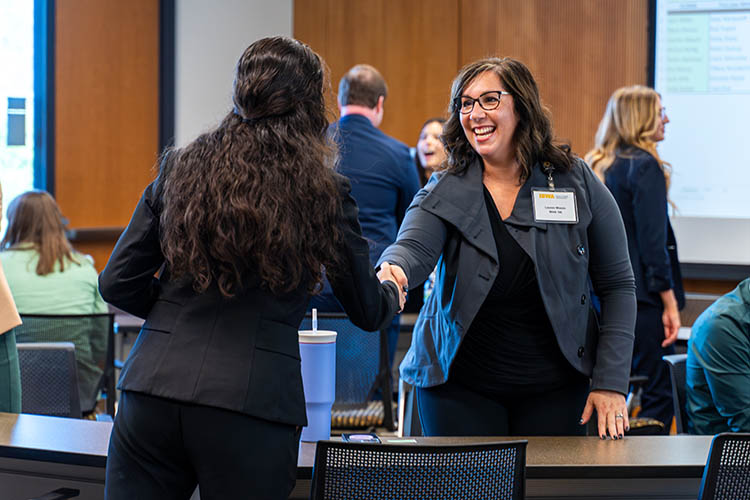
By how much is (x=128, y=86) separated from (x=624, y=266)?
438 cm

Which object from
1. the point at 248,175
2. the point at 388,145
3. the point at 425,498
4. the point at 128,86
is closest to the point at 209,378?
the point at 248,175

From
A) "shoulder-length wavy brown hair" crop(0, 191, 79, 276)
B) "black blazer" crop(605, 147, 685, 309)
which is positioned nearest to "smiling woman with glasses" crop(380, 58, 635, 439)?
"black blazer" crop(605, 147, 685, 309)

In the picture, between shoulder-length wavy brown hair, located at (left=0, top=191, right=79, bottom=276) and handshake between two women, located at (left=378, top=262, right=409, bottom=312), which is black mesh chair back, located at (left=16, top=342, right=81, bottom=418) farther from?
handshake between two women, located at (left=378, top=262, right=409, bottom=312)

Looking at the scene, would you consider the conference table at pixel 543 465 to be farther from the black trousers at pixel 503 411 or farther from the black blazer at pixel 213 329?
the black blazer at pixel 213 329

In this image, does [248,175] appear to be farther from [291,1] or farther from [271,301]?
[291,1]

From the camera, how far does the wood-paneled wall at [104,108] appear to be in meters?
5.25

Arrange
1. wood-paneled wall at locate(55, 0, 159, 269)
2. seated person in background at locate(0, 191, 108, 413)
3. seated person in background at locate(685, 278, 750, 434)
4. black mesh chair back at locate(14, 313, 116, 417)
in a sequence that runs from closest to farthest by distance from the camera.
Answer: seated person in background at locate(685, 278, 750, 434) → black mesh chair back at locate(14, 313, 116, 417) → seated person in background at locate(0, 191, 108, 413) → wood-paneled wall at locate(55, 0, 159, 269)

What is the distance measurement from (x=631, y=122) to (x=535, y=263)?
2.04 metres

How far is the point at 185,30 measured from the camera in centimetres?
594

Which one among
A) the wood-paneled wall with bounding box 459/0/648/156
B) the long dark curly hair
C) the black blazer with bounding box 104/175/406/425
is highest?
the wood-paneled wall with bounding box 459/0/648/156

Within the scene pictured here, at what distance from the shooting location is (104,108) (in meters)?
5.48

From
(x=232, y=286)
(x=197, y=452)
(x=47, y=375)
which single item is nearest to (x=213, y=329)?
(x=232, y=286)

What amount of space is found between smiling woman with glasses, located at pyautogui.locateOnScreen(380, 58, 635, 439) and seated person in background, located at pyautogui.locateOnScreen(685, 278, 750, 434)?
42 cm

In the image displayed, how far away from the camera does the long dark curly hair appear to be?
139 cm
